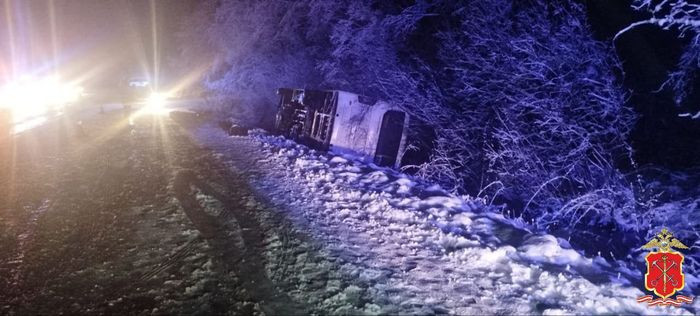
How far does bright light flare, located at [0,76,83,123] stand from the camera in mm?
15980

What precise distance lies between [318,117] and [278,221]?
5.25 metres

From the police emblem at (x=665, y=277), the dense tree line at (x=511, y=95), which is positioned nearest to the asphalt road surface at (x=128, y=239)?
the police emblem at (x=665, y=277)

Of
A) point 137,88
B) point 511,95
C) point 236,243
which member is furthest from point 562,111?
point 137,88

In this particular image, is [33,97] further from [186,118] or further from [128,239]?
[128,239]

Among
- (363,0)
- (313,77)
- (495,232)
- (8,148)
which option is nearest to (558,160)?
(495,232)

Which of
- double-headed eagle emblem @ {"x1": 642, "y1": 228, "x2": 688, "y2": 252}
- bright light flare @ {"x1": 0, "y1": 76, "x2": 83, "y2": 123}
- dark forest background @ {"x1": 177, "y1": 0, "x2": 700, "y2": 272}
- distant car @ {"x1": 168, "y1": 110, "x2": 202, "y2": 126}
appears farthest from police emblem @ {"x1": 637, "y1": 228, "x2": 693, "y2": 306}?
bright light flare @ {"x1": 0, "y1": 76, "x2": 83, "y2": 123}

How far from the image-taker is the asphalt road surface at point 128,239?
316 centimetres

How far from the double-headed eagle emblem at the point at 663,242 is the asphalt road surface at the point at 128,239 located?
151 inches

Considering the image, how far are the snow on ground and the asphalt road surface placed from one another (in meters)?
0.48

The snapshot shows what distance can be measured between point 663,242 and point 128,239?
20.7 feet

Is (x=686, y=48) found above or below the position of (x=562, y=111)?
above

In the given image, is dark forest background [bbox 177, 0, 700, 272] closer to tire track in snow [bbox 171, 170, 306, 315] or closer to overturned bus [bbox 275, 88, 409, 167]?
overturned bus [bbox 275, 88, 409, 167]

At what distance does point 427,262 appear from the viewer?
381 centimetres

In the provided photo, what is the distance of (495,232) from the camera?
4.54 metres
